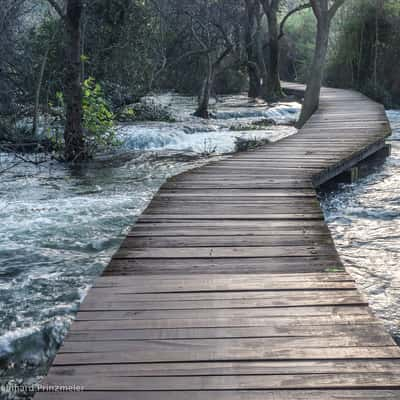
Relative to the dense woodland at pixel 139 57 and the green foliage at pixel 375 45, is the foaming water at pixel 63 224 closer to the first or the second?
the dense woodland at pixel 139 57

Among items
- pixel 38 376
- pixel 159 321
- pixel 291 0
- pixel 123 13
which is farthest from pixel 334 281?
pixel 291 0

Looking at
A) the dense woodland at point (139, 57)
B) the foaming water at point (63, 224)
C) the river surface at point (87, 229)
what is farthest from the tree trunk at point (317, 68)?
the river surface at point (87, 229)

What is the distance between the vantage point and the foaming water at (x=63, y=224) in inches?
139

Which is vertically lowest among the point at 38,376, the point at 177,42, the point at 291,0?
the point at 38,376

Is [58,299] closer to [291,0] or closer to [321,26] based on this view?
[321,26]

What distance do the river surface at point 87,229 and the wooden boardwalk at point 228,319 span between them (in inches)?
21.7

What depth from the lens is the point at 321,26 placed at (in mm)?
12109

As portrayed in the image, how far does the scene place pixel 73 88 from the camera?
29.0ft

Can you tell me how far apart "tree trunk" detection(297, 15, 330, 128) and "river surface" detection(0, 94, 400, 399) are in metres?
2.44

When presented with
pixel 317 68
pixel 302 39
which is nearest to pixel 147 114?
pixel 317 68

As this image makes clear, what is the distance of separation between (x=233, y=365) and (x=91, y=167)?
6.79 meters

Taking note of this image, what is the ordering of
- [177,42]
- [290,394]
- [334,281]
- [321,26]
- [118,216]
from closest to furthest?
[290,394]
[334,281]
[118,216]
[321,26]
[177,42]

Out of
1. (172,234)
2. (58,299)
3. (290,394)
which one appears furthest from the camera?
(172,234)

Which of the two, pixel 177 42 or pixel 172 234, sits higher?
pixel 177 42
